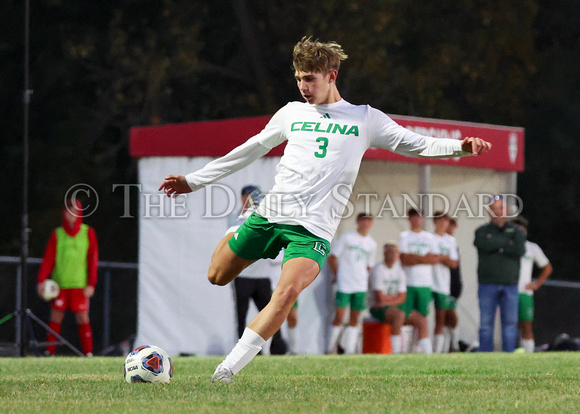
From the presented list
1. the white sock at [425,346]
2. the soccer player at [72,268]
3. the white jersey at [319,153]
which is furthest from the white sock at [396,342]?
the white jersey at [319,153]

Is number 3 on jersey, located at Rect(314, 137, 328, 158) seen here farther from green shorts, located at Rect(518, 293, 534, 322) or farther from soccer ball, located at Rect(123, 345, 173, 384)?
green shorts, located at Rect(518, 293, 534, 322)

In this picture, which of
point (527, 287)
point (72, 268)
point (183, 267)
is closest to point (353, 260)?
point (183, 267)

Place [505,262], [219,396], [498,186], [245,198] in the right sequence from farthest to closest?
[498,186], [505,262], [245,198], [219,396]

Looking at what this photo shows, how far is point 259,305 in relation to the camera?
550 inches

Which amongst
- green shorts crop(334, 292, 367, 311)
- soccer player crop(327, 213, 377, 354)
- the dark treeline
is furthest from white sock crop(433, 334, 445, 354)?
the dark treeline

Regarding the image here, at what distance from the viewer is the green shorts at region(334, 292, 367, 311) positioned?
14.9 meters

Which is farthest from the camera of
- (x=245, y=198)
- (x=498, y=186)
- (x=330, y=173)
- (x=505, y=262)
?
(x=498, y=186)

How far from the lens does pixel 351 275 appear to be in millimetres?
14906

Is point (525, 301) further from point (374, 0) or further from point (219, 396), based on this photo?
point (374, 0)

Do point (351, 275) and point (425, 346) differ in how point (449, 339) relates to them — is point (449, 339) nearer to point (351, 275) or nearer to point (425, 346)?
point (425, 346)

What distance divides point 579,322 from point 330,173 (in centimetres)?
1267

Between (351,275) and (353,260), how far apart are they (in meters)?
0.20

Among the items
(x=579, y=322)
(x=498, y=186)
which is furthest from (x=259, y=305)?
(x=579, y=322)

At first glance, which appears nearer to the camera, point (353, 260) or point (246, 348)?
point (246, 348)
